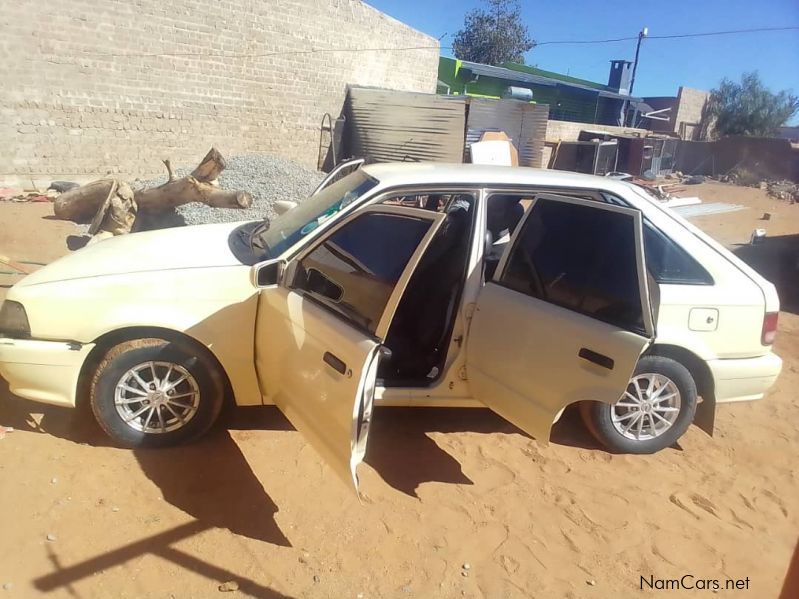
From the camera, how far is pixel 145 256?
135 inches

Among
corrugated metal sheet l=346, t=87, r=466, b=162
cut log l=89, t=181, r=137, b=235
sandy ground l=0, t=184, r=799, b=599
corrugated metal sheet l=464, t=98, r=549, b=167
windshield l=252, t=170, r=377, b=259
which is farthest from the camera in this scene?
corrugated metal sheet l=464, t=98, r=549, b=167

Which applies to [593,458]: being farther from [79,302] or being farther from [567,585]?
[79,302]

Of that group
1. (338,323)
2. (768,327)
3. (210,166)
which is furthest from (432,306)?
(210,166)

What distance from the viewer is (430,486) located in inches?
132

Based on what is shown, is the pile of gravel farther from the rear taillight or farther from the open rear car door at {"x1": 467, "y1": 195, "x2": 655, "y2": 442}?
the rear taillight

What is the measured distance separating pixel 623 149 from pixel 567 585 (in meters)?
23.3

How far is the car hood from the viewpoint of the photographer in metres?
3.25

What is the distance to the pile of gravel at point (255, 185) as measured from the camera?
9242 mm

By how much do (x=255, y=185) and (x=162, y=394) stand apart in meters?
8.58

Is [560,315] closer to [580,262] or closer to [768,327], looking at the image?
[580,262]

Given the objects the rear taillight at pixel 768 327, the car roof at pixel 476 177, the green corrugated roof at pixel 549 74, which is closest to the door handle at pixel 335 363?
the car roof at pixel 476 177

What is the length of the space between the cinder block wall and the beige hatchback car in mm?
8508

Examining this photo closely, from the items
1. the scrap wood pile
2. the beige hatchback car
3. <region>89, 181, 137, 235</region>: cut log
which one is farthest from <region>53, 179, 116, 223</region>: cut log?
the beige hatchback car

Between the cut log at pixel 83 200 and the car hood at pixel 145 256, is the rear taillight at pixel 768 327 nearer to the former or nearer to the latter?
the car hood at pixel 145 256
